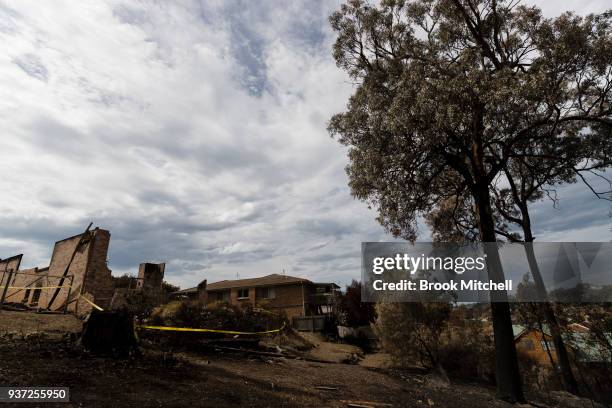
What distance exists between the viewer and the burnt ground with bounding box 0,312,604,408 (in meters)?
6.96

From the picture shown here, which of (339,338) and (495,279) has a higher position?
(495,279)

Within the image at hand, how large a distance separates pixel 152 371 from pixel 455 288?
17711 millimetres

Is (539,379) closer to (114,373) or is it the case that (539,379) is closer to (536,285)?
(536,285)

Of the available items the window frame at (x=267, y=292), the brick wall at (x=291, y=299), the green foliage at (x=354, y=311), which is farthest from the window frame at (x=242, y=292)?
the green foliage at (x=354, y=311)

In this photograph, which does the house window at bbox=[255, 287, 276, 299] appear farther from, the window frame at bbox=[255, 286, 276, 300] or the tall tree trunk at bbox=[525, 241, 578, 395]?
the tall tree trunk at bbox=[525, 241, 578, 395]

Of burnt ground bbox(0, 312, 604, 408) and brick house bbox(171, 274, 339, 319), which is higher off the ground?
brick house bbox(171, 274, 339, 319)

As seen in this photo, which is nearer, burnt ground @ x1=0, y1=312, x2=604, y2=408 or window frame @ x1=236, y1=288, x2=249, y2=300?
burnt ground @ x1=0, y1=312, x2=604, y2=408

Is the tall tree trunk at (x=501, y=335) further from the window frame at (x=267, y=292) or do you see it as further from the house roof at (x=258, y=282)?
the window frame at (x=267, y=292)

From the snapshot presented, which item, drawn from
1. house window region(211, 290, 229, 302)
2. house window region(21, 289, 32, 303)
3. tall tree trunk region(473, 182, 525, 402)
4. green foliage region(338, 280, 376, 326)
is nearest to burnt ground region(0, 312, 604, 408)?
tall tree trunk region(473, 182, 525, 402)

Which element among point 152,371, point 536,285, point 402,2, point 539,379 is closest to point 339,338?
point 539,379

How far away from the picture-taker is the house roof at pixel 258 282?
40.7 m

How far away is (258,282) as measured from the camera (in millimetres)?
43031

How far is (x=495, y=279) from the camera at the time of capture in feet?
47.9

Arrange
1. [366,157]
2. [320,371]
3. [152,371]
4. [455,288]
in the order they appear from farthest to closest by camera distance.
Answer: [455,288], [366,157], [320,371], [152,371]
